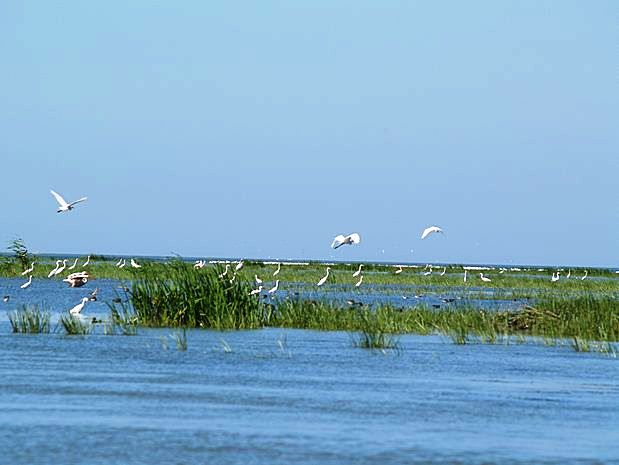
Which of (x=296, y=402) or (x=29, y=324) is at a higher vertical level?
(x=29, y=324)

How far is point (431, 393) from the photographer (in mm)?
21234

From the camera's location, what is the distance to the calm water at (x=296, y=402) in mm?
15938

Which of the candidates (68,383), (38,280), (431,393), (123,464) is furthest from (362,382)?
(38,280)

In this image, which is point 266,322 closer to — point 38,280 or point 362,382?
point 362,382

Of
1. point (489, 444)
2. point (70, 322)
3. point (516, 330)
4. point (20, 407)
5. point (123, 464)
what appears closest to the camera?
point (123, 464)

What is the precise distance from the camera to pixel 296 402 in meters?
19.9

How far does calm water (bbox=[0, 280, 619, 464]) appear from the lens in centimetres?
1594

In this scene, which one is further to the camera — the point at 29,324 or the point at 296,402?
the point at 29,324

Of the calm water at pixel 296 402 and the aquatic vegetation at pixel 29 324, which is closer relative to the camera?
the calm water at pixel 296 402

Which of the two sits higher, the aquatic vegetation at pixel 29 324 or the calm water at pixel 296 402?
the aquatic vegetation at pixel 29 324

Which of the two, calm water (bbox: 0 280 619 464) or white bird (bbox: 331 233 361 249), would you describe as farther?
white bird (bbox: 331 233 361 249)

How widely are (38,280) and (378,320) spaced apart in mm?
32904

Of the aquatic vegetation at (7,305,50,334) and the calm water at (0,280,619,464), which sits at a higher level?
the aquatic vegetation at (7,305,50,334)

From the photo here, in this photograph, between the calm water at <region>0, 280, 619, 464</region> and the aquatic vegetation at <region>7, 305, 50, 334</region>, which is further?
the aquatic vegetation at <region>7, 305, 50, 334</region>
